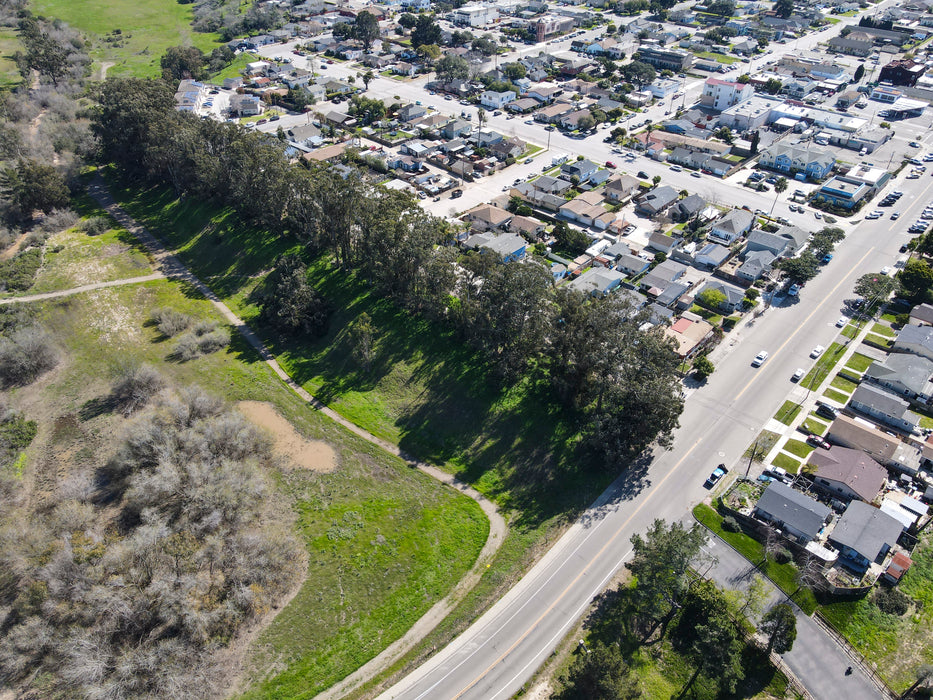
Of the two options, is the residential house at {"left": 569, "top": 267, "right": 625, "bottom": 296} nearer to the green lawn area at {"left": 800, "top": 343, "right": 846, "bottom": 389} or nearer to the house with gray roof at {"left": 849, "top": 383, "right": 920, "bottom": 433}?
the green lawn area at {"left": 800, "top": 343, "right": 846, "bottom": 389}

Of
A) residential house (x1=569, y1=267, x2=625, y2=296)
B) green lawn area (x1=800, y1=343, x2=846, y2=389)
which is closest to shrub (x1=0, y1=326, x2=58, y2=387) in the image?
residential house (x1=569, y1=267, x2=625, y2=296)

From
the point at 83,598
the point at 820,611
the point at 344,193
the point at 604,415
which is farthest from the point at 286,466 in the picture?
the point at 820,611

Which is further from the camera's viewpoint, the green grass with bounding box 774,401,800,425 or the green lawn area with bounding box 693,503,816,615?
the green grass with bounding box 774,401,800,425

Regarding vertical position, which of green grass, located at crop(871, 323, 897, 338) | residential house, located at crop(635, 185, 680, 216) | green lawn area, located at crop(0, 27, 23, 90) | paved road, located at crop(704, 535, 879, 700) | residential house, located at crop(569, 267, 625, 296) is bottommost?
paved road, located at crop(704, 535, 879, 700)

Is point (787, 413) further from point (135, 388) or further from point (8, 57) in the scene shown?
point (8, 57)

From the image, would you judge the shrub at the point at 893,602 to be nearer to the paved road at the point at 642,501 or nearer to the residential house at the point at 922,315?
the paved road at the point at 642,501

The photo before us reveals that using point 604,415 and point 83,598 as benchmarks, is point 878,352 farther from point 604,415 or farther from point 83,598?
point 83,598

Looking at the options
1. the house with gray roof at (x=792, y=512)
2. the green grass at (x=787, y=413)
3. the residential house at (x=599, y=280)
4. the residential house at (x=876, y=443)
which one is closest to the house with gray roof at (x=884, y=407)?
the residential house at (x=876, y=443)
